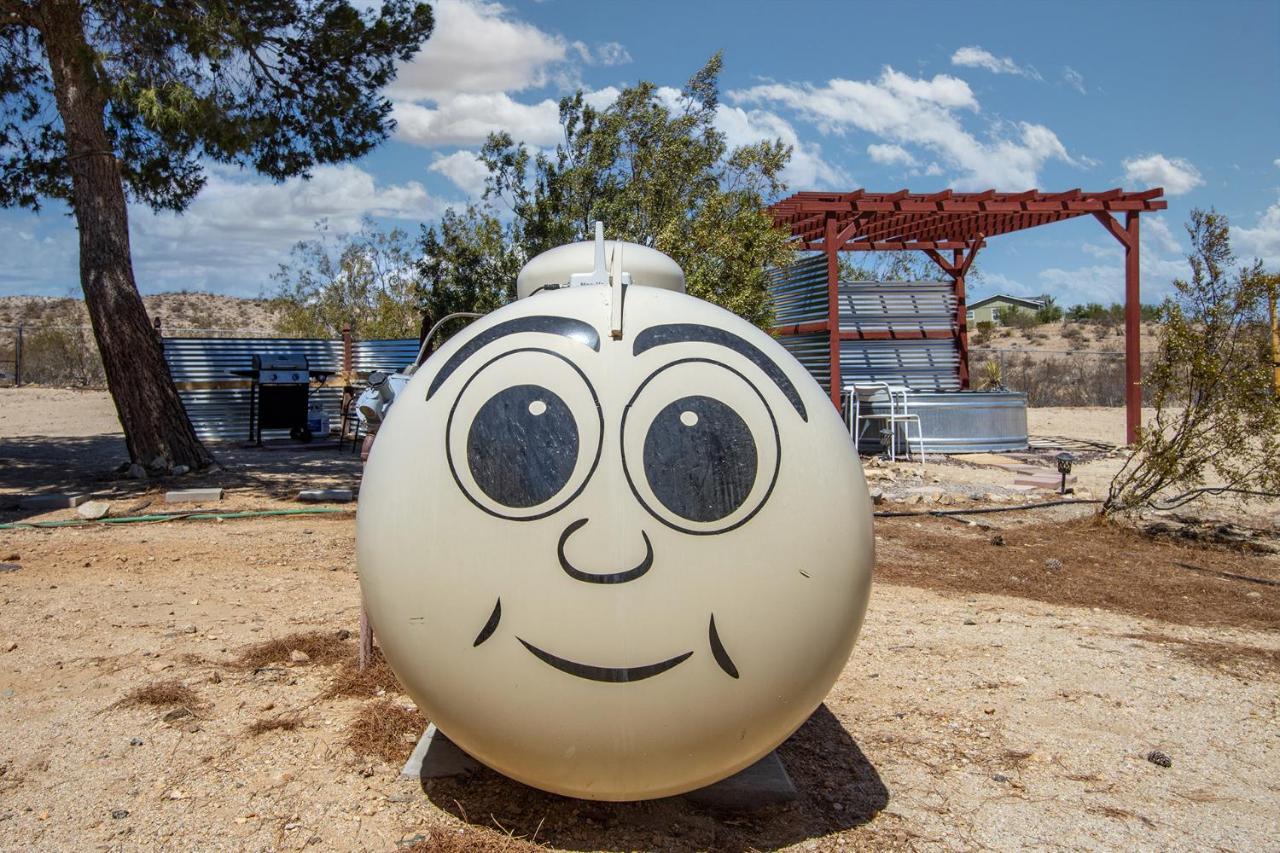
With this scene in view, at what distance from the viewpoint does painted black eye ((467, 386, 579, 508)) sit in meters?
2.78

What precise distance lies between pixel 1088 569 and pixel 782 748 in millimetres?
5164

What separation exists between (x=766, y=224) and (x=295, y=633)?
8.52 meters

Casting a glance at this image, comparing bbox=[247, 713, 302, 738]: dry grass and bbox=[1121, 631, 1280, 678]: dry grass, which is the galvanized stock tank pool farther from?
bbox=[247, 713, 302, 738]: dry grass

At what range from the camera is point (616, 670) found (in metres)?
2.73

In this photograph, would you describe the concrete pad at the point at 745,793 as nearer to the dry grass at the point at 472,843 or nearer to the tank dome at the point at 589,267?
the dry grass at the point at 472,843

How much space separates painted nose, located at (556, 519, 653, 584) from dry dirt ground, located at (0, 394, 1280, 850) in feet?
Result: 3.71

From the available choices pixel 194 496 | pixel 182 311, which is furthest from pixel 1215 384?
pixel 182 311

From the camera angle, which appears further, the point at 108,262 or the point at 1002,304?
the point at 1002,304

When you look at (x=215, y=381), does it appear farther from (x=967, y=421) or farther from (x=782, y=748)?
(x=782, y=748)

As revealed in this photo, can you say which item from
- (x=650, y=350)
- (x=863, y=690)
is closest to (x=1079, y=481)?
(x=863, y=690)

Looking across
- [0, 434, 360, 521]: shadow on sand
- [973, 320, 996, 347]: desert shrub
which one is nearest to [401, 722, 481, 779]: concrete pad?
[0, 434, 360, 521]: shadow on sand

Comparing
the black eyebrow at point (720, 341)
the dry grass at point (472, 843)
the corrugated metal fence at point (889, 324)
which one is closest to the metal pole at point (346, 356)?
the corrugated metal fence at point (889, 324)

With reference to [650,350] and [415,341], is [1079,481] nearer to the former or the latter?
[650,350]

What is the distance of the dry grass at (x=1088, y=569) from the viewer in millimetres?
6922
